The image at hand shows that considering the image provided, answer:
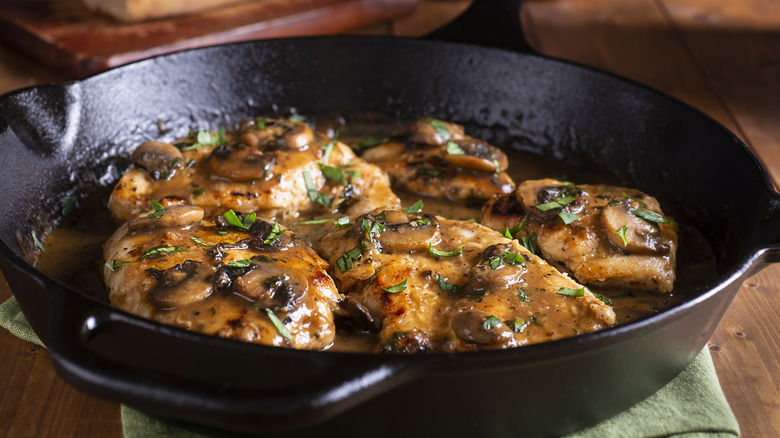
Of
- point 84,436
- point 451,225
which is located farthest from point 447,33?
point 84,436

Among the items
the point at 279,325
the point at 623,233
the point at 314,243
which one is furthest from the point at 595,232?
the point at 279,325

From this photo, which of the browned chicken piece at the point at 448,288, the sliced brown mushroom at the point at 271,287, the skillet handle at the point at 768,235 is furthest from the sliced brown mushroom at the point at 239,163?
the skillet handle at the point at 768,235

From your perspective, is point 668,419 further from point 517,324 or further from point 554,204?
point 554,204

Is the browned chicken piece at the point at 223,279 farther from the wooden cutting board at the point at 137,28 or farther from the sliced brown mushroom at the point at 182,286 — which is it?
the wooden cutting board at the point at 137,28

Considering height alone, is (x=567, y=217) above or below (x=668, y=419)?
above

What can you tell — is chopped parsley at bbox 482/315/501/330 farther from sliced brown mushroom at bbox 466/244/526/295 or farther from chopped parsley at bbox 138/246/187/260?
chopped parsley at bbox 138/246/187/260

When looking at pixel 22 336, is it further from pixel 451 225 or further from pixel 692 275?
pixel 692 275

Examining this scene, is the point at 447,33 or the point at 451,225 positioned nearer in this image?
the point at 451,225
